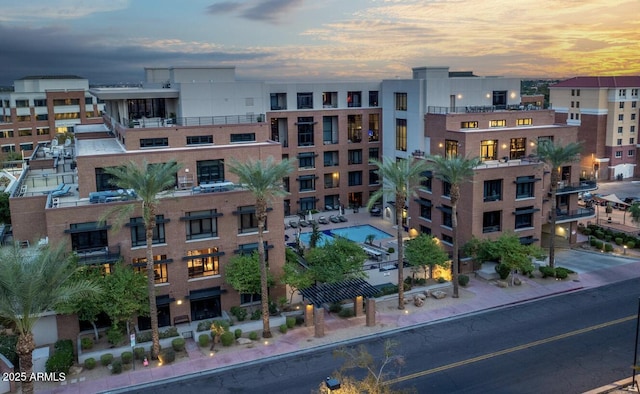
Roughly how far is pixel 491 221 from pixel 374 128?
28969 mm

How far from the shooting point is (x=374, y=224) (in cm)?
7012

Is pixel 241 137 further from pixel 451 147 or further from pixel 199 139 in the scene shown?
pixel 451 147

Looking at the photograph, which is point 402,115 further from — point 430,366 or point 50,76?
point 50,76

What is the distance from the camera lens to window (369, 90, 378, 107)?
7700 centimetres

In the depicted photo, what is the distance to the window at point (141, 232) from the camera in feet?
128

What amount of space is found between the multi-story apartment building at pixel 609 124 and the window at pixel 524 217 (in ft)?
190

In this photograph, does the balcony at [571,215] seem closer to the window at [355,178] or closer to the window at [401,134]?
the window at [401,134]

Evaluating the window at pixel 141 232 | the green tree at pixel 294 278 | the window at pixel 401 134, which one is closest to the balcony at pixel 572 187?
the window at pixel 401 134

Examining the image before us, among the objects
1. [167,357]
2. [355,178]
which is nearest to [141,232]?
[167,357]

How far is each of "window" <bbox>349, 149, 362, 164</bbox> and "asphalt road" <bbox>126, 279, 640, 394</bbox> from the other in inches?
1548

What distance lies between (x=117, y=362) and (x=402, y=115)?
47.9 m

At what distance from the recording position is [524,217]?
54.8m

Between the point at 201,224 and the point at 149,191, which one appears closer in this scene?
the point at 149,191

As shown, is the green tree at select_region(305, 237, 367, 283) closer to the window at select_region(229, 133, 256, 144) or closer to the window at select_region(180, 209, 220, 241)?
the window at select_region(180, 209, 220, 241)
